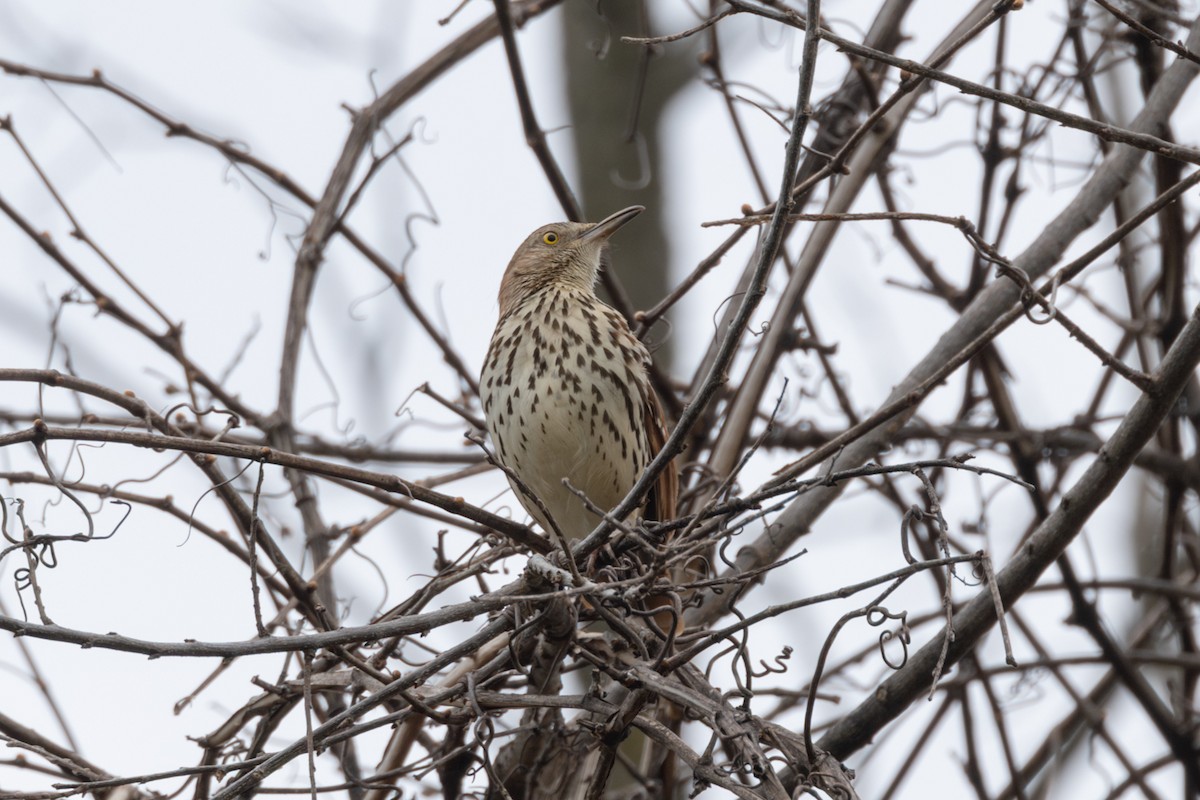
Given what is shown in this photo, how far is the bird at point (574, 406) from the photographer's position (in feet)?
13.5

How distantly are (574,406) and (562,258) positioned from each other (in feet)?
3.36

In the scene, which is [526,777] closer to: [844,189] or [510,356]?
[510,356]

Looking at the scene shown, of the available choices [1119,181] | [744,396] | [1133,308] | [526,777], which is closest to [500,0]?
[744,396]

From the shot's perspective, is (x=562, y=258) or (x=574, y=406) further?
(x=562, y=258)

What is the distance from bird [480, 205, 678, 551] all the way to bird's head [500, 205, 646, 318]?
1.15ft

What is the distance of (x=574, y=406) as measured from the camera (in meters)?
4.11

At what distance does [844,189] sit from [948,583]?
2125mm

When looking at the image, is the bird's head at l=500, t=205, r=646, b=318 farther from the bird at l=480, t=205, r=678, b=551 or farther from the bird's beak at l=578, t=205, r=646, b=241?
the bird at l=480, t=205, r=678, b=551

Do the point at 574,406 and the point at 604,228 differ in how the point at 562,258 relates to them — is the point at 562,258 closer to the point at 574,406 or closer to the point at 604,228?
the point at 604,228

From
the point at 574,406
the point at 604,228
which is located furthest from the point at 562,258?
the point at 574,406

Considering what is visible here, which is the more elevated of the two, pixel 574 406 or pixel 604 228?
pixel 604 228

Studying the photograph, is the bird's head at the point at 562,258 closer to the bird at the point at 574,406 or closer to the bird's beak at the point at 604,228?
the bird's beak at the point at 604,228

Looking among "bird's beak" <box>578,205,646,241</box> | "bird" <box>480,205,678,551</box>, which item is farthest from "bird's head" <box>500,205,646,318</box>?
"bird" <box>480,205,678,551</box>

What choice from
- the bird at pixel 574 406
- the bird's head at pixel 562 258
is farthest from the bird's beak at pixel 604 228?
the bird at pixel 574 406
